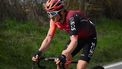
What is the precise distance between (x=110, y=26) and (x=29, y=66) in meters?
9.75

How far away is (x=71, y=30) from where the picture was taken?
271 inches

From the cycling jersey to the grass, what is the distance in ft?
14.1

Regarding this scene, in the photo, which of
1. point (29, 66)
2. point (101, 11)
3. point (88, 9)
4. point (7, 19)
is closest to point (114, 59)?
point (29, 66)

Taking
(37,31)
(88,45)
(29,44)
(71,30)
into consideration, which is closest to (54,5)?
(71,30)

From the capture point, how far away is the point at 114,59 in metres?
14.0

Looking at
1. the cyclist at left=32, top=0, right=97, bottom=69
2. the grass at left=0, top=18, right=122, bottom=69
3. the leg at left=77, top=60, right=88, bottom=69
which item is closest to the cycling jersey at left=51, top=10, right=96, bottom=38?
the cyclist at left=32, top=0, right=97, bottom=69

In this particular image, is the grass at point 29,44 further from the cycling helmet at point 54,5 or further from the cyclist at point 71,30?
the cycling helmet at point 54,5

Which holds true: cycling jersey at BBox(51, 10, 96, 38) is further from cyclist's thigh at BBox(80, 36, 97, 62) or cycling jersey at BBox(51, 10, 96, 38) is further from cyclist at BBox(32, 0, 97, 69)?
cyclist's thigh at BBox(80, 36, 97, 62)

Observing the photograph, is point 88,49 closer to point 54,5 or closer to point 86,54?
point 86,54

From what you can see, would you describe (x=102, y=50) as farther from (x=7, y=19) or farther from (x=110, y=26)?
(x=110, y=26)

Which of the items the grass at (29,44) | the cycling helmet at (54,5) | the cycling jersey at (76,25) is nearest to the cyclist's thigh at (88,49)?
the cycling jersey at (76,25)

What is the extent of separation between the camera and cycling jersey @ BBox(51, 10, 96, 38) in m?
6.91

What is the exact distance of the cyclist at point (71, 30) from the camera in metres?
6.71

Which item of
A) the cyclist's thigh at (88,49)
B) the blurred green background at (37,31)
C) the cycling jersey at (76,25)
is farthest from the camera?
the blurred green background at (37,31)
